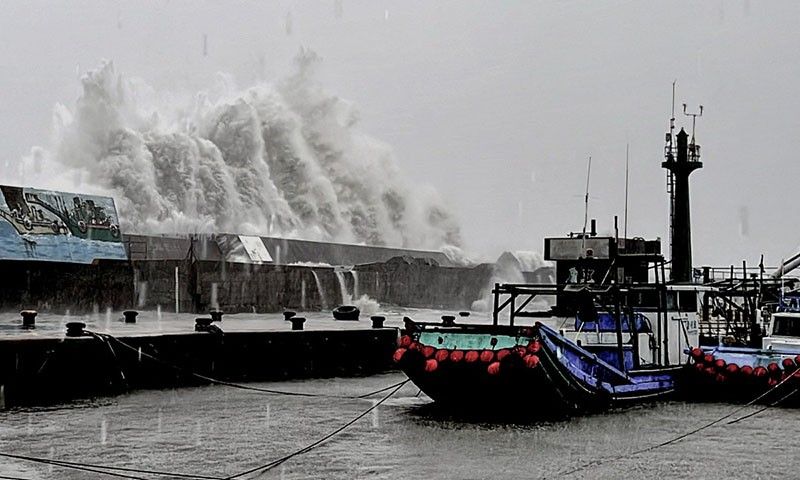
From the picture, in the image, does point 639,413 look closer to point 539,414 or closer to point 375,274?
point 539,414

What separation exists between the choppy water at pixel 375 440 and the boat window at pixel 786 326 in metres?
2.37

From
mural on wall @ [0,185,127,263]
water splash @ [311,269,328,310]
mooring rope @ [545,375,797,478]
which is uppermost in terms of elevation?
mural on wall @ [0,185,127,263]

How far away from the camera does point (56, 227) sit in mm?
38688

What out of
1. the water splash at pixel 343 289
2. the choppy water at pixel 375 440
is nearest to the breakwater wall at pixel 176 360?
the choppy water at pixel 375 440

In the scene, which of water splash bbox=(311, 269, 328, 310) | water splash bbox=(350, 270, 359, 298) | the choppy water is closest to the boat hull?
the choppy water

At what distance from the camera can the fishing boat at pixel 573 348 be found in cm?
1964

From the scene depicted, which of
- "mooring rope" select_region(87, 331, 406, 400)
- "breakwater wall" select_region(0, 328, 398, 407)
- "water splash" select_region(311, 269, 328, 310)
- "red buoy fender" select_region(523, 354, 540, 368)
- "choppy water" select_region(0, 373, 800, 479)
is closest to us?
"choppy water" select_region(0, 373, 800, 479)

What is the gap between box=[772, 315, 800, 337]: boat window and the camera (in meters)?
23.7

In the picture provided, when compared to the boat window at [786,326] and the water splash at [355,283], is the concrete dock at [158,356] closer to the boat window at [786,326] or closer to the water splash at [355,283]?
the boat window at [786,326]

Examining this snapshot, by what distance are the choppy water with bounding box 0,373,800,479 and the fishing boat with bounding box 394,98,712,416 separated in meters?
0.72

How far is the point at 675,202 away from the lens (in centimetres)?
4634

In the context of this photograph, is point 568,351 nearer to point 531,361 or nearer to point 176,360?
point 531,361

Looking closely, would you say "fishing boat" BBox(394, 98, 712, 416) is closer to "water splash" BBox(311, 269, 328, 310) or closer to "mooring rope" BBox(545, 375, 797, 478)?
"mooring rope" BBox(545, 375, 797, 478)

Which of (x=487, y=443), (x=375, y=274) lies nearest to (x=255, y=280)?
(x=375, y=274)
